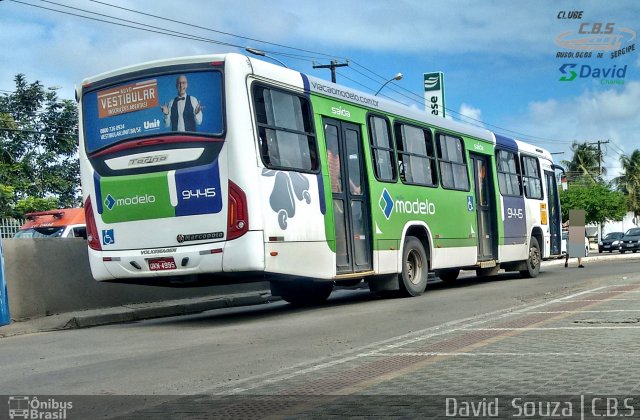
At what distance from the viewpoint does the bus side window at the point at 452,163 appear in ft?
51.7

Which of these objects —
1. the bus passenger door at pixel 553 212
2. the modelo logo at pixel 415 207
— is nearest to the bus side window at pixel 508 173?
the bus passenger door at pixel 553 212

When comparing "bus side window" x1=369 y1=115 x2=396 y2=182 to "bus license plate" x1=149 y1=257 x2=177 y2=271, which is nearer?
"bus license plate" x1=149 y1=257 x2=177 y2=271

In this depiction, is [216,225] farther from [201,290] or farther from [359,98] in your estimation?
[201,290]

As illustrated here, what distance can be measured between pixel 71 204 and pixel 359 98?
93.1 ft

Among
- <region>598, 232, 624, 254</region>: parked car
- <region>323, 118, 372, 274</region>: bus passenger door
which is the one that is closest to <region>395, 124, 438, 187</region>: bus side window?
<region>323, 118, 372, 274</region>: bus passenger door

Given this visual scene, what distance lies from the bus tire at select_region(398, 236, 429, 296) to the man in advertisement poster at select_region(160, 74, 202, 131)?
17.0ft

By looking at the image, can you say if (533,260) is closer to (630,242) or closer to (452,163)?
(452,163)

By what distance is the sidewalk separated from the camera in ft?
38.6

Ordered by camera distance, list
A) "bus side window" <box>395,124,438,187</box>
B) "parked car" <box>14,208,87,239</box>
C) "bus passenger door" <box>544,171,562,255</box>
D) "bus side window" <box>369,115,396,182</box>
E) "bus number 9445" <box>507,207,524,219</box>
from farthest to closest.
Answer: "bus passenger door" <box>544,171,562,255</box>, "bus number 9445" <box>507,207,524,219</box>, "parked car" <box>14,208,87,239</box>, "bus side window" <box>395,124,438,187</box>, "bus side window" <box>369,115,396,182</box>

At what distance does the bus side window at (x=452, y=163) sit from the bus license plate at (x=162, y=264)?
6.99 meters

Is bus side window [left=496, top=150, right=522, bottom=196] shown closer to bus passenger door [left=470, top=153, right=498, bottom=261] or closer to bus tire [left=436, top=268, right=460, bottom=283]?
bus passenger door [left=470, top=153, right=498, bottom=261]

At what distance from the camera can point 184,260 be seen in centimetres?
1042

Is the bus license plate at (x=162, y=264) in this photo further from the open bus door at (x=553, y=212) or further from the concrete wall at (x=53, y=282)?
the open bus door at (x=553, y=212)

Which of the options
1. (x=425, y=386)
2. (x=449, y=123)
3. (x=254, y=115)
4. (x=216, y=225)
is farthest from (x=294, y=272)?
(x=449, y=123)
